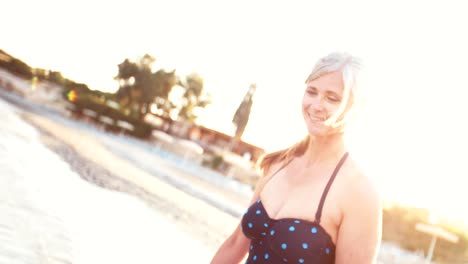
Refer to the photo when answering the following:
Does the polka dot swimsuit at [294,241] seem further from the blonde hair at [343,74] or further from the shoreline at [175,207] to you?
the shoreline at [175,207]

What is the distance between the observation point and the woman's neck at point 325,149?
5.83ft

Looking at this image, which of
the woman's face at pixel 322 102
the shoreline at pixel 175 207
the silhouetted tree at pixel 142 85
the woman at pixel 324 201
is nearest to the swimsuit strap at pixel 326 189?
the woman at pixel 324 201

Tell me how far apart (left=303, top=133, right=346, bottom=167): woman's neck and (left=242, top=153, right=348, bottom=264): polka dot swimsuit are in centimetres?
7

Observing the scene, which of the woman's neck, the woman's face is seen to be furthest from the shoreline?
the woman's face

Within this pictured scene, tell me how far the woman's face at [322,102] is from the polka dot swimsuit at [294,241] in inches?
5.5

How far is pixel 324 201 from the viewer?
161 cm

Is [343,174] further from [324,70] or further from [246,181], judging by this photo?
[246,181]

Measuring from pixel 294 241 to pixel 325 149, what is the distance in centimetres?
42

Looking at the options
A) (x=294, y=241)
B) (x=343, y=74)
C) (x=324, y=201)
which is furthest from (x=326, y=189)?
(x=343, y=74)

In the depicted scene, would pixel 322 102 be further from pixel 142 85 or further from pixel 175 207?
pixel 142 85

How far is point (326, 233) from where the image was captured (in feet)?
5.15

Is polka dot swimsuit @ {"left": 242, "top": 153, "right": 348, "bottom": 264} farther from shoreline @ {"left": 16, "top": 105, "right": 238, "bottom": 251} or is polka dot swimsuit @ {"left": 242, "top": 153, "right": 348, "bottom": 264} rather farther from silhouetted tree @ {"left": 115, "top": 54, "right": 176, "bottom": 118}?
silhouetted tree @ {"left": 115, "top": 54, "right": 176, "bottom": 118}

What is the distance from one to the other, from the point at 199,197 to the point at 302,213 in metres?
14.2

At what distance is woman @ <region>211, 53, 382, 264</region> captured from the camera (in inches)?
59.2
